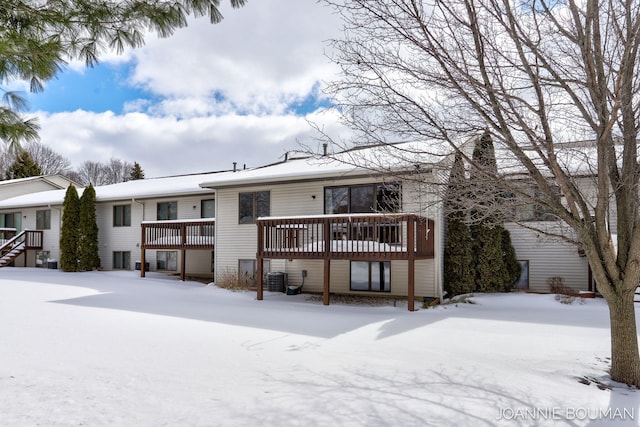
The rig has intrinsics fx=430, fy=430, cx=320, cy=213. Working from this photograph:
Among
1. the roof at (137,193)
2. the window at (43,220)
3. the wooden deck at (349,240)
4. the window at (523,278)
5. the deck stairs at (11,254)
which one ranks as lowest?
the window at (523,278)

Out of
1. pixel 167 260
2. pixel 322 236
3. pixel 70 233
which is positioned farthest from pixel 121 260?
pixel 322 236

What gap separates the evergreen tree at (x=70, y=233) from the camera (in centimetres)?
1925

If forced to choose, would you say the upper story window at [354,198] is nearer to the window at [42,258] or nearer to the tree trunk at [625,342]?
the tree trunk at [625,342]

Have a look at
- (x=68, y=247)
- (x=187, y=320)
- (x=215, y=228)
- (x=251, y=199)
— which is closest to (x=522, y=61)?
(x=187, y=320)

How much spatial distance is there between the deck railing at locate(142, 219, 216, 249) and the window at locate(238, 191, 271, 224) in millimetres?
1411

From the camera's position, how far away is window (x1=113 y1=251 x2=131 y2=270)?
20.1 meters

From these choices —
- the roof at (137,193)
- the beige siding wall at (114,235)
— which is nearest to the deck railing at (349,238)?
the roof at (137,193)

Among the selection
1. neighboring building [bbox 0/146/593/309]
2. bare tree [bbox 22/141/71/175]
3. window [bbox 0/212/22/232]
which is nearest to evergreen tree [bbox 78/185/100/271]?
neighboring building [bbox 0/146/593/309]

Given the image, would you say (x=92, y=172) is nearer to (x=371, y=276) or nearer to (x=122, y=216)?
(x=122, y=216)

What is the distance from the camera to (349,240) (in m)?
11.5

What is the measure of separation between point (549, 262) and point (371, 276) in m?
5.73

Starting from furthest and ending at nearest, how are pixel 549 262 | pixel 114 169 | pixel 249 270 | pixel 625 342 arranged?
pixel 114 169 → pixel 249 270 → pixel 549 262 → pixel 625 342

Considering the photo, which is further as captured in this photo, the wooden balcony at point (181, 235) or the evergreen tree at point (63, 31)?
the wooden balcony at point (181, 235)

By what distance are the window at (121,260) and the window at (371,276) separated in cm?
1192
